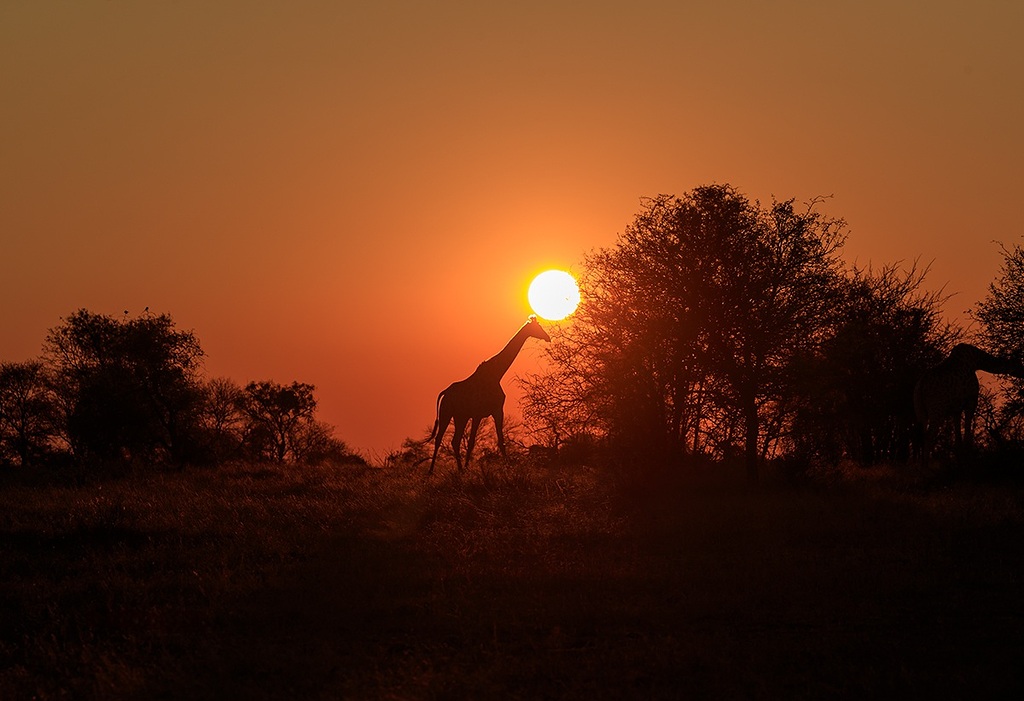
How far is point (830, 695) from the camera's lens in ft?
26.3

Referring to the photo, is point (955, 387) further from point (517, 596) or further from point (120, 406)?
point (120, 406)

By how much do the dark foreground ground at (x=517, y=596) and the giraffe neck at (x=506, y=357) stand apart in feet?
20.2

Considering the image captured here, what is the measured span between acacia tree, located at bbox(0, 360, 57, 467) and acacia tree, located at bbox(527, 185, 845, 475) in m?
28.3

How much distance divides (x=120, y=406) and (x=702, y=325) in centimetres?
2382

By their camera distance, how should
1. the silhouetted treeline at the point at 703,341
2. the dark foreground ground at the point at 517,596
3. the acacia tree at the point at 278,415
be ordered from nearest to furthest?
the dark foreground ground at the point at 517,596 → the silhouetted treeline at the point at 703,341 → the acacia tree at the point at 278,415

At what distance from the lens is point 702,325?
22609 mm

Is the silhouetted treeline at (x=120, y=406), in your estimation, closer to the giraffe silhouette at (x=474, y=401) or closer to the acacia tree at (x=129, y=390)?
the acacia tree at (x=129, y=390)

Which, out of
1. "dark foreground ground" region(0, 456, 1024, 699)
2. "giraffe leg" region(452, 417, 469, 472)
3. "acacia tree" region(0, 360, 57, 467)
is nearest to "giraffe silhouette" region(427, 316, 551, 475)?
"giraffe leg" region(452, 417, 469, 472)

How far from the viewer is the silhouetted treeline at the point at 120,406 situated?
3709cm

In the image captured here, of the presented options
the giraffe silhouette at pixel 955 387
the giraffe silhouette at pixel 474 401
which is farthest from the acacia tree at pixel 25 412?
the giraffe silhouette at pixel 955 387

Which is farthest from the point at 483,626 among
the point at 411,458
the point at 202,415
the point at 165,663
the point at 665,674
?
the point at 202,415

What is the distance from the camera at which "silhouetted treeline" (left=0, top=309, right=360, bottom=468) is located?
37094 mm

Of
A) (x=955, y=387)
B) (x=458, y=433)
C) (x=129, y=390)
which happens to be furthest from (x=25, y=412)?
(x=955, y=387)

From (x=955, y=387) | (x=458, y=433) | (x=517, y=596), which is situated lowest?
(x=517, y=596)
